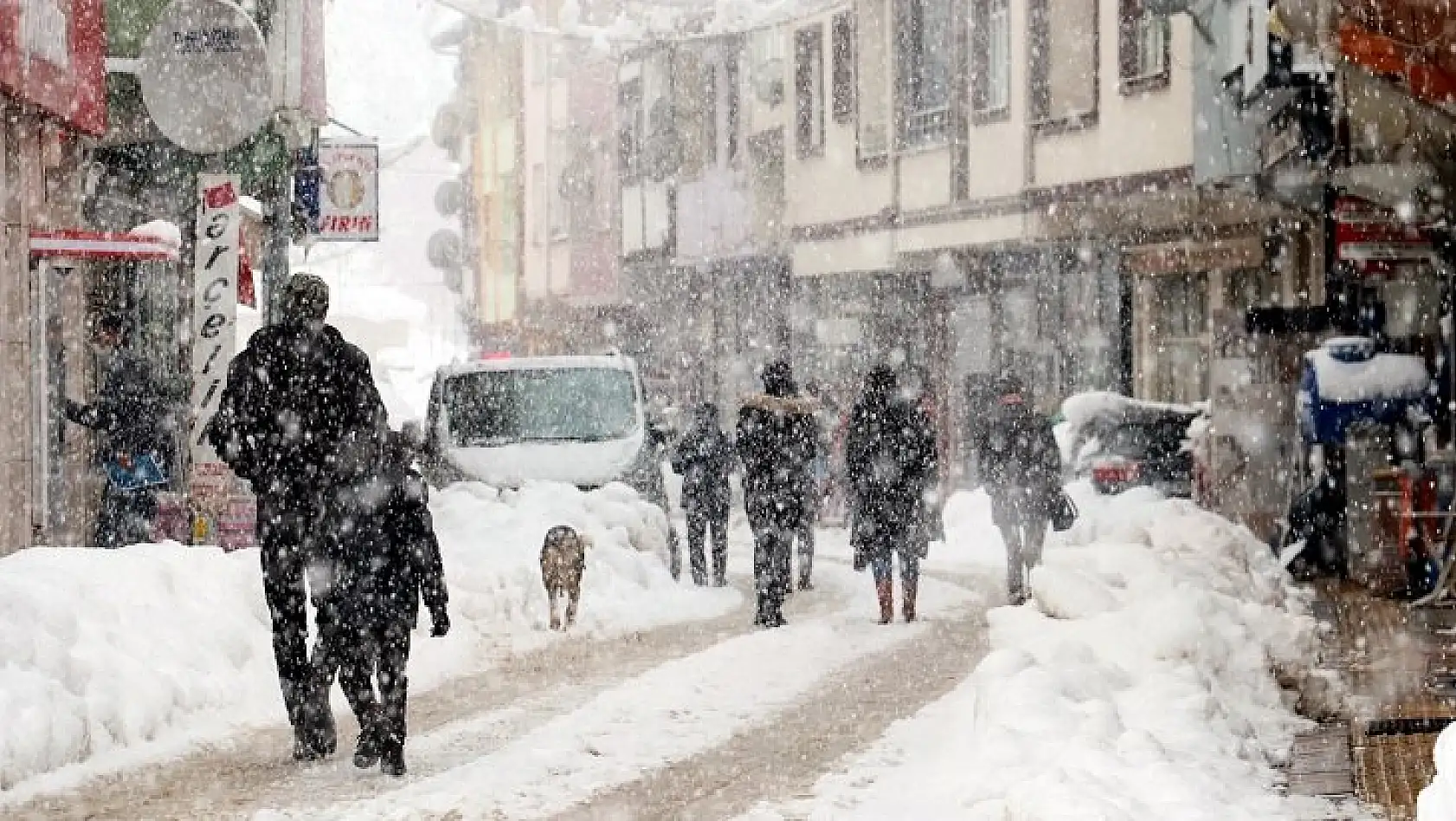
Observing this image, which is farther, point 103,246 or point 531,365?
point 531,365

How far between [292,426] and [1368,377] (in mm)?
11252

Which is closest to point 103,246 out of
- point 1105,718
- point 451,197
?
point 1105,718

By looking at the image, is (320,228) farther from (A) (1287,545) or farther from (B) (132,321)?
(A) (1287,545)

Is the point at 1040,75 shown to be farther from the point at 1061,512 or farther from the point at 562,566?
the point at 562,566

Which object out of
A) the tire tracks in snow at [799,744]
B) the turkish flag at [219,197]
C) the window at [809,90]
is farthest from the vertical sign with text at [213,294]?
the window at [809,90]

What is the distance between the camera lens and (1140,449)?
22.4m

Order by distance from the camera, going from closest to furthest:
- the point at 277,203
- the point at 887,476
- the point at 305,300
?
the point at 305,300
the point at 887,476
the point at 277,203

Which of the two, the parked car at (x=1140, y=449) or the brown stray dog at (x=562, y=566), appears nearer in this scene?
the brown stray dog at (x=562, y=566)

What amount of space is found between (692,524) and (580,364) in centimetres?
232

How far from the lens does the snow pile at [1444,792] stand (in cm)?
461

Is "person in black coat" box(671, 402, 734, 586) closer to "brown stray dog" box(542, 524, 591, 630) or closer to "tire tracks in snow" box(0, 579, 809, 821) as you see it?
"brown stray dog" box(542, 524, 591, 630)

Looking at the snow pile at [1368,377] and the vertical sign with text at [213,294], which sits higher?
the vertical sign with text at [213,294]

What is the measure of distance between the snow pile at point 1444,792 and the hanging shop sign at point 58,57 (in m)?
11.7

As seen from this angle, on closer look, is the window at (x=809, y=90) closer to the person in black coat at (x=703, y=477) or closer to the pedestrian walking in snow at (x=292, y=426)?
the person in black coat at (x=703, y=477)
